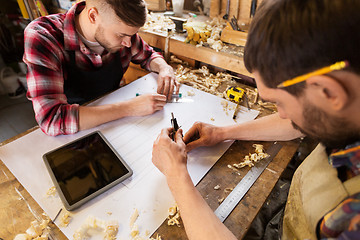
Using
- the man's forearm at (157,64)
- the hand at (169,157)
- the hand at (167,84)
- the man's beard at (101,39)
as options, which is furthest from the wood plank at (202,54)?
the hand at (169,157)

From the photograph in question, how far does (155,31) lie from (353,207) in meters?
1.68

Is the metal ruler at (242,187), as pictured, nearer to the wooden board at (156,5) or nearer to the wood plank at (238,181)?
the wood plank at (238,181)

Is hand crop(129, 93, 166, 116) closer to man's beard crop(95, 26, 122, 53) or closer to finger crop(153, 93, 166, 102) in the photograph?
finger crop(153, 93, 166, 102)

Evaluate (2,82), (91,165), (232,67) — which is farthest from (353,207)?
(2,82)

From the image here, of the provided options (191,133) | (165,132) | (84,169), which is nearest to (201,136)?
(191,133)

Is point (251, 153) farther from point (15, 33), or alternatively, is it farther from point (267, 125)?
point (15, 33)

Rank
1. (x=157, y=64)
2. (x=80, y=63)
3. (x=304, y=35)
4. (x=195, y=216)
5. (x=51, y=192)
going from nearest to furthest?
(x=304, y=35)
(x=195, y=216)
(x=51, y=192)
(x=80, y=63)
(x=157, y=64)

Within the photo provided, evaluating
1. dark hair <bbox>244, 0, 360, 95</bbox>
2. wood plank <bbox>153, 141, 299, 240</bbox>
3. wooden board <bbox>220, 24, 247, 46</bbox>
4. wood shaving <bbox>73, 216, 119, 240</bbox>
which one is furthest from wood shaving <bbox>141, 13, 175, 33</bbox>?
wood shaving <bbox>73, 216, 119, 240</bbox>

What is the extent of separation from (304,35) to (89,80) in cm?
123

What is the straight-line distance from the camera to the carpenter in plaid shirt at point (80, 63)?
1.00m

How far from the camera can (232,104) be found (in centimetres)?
126

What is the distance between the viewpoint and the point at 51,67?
1.04m

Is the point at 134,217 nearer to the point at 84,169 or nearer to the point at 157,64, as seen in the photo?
the point at 84,169

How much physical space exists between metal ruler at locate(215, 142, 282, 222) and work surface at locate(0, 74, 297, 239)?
0.02 m
